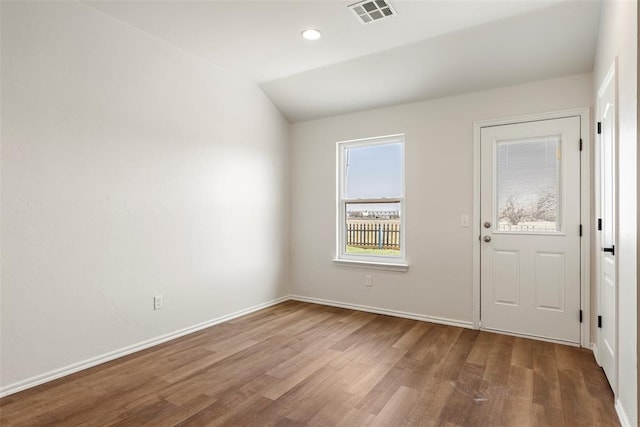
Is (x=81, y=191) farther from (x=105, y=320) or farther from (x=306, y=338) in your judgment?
(x=306, y=338)

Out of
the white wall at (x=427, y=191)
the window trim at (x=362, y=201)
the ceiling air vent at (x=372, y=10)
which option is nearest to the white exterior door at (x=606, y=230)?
the white wall at (x=427, y=191)

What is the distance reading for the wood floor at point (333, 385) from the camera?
206cm

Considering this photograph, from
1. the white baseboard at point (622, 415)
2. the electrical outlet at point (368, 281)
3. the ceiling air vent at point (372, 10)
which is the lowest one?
the white baseboard at point (622, 415)

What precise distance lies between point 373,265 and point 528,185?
72.0 inches

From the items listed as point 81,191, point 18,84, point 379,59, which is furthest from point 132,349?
point 379,59

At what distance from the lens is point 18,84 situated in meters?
2.36

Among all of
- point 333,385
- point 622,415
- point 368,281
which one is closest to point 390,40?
point 368,281

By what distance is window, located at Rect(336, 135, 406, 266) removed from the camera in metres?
4.30

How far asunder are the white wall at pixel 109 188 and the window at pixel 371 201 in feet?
4.04

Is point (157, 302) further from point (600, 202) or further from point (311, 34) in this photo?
point (600, 202)

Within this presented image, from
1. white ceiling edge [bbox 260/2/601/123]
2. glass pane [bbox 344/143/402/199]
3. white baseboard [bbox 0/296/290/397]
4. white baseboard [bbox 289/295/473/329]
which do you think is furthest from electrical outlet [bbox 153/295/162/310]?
white ceiling edge [bbox 260/2/601/123]

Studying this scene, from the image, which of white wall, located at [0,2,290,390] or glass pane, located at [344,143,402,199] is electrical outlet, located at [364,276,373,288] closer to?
glass pane, located at [344,143,402,199]

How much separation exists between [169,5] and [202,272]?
2.37 m

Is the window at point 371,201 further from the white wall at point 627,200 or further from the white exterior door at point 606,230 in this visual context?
the white wall at point 627,200
